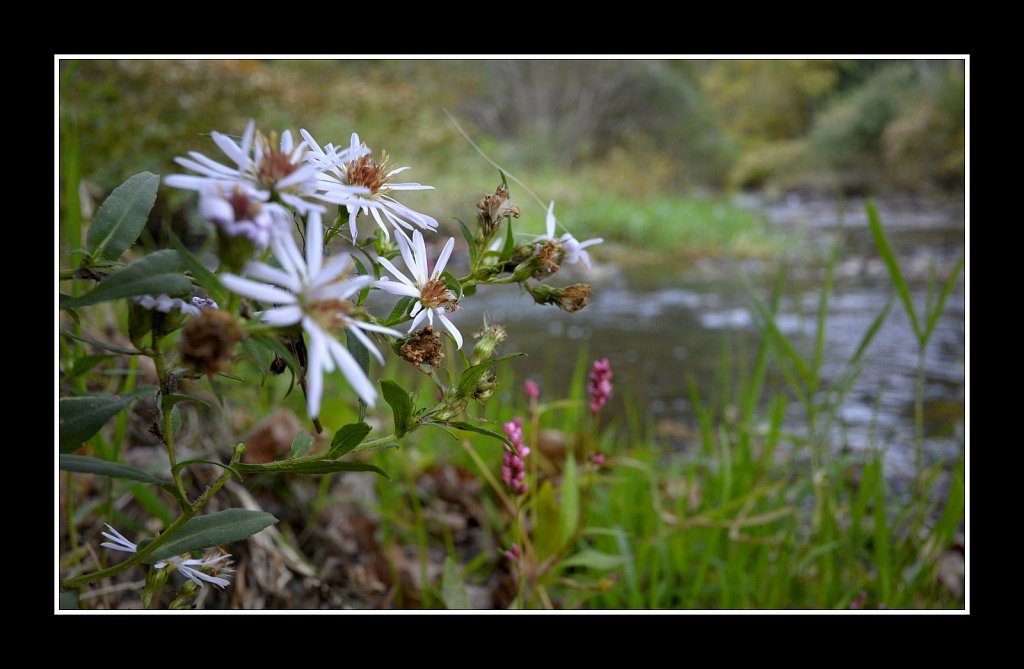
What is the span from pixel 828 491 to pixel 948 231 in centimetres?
419

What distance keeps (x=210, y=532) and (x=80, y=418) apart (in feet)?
0.34

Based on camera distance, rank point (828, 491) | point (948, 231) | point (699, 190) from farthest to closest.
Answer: point (699, 190)
point (948, 231)
point (828, 491)

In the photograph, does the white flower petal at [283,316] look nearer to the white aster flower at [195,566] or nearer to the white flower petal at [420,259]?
the white flower petal at [420,259]

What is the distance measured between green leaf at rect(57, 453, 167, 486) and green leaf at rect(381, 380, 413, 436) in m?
0.13

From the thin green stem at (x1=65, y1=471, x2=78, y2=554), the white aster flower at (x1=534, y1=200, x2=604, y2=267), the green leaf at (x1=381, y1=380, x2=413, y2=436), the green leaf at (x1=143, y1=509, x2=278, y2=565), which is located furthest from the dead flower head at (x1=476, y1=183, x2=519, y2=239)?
the thin green stem at (x1=65, y1=471, x2=78, y2=554)

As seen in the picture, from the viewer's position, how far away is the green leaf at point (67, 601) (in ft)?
1.75

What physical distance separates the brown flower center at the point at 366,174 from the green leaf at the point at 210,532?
0.22 m

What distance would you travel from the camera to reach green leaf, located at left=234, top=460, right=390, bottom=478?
0.42 m

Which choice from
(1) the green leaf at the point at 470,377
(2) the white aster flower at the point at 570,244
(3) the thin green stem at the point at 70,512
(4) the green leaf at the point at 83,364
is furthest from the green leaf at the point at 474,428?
(3) the thin green stem at the point at 70,512

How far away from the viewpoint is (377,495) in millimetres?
1242

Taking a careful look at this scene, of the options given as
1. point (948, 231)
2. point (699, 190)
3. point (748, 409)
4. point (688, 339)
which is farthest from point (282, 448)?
point (699, 190)

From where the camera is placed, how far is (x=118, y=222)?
1.46ft

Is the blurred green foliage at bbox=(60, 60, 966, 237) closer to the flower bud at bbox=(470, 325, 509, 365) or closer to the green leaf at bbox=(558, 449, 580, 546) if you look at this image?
the green leaf at bbox=(558, 449, 580, 546)
